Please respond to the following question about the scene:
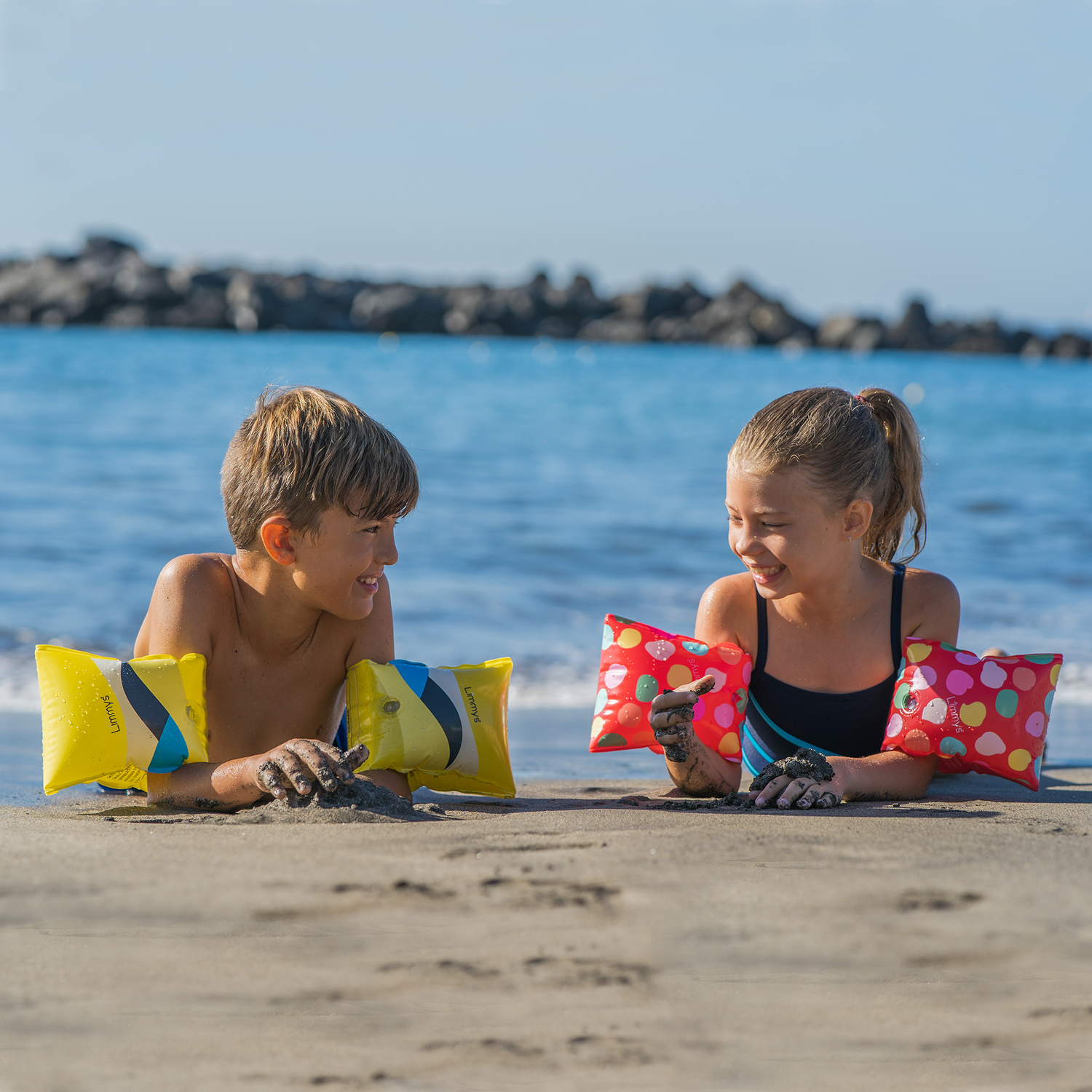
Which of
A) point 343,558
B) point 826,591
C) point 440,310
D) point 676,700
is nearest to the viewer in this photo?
point 676,700

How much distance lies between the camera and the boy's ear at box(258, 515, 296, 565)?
3.02m

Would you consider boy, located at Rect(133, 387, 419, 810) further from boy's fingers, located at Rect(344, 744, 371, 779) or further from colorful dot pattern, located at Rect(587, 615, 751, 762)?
colorful dot pattern, located at Rect(587, 615, 751, 762)

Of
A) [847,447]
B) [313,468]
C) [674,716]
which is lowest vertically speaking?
[674,716]

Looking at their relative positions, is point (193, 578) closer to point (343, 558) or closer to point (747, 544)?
point (343, 558)

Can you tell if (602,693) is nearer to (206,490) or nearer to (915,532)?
(915,532)

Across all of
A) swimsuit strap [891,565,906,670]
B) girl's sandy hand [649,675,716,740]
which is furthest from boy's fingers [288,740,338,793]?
swimsuit strap [891,565,906,670]

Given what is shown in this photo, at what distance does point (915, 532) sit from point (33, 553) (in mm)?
6115

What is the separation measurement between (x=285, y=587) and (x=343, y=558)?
0.23m

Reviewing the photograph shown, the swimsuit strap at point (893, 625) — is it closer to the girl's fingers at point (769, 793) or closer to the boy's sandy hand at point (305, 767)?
the girl's fingers at point (769, 793)

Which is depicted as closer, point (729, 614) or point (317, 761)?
point (317, 761)

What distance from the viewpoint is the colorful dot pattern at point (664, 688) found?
128 inches

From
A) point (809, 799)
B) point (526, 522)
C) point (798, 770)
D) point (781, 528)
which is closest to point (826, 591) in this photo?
point (781, 528)

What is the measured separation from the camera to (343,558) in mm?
3020

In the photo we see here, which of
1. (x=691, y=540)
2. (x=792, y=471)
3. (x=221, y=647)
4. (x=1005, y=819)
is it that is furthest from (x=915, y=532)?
(x=691, y=540)
